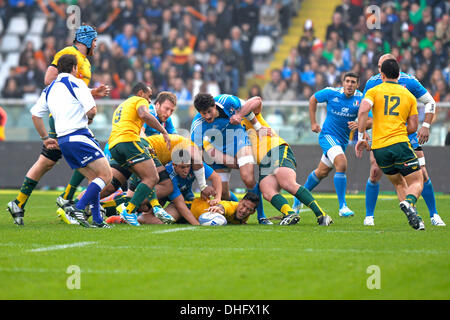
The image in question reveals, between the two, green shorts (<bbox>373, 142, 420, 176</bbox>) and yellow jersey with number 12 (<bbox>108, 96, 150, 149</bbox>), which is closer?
green shorts (<bbox>373, 142, 420, 176</bbox>)

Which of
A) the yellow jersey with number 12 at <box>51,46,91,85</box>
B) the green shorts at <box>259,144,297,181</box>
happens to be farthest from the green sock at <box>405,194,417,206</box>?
the yellow jersey with number 12 at <box>51,46,91,85</box>

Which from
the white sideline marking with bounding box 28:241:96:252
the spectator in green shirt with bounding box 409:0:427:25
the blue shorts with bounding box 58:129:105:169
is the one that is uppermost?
the spectator in green shirt with bounding box 409:0:427:25

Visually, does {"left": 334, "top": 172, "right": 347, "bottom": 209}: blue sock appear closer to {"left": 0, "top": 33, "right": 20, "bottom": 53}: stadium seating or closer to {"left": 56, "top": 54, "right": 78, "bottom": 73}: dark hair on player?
{"left": 56, "top": 54, "right": 78, "bottom": 73}: dark hair on player

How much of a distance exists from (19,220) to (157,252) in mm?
3181

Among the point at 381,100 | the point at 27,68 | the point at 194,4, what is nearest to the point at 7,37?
the point at 27,68

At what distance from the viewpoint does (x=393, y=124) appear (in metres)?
8.91

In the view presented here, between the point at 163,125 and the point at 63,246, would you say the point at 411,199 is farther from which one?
the point at 163,125

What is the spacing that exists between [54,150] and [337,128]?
168 inches

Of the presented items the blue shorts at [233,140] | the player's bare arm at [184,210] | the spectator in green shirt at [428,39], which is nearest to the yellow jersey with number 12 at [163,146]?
the blue shorts at [233,140]

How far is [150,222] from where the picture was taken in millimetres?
10023

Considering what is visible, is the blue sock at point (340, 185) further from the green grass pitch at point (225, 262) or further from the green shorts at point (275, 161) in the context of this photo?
the green grass pitch at point (225, 262)

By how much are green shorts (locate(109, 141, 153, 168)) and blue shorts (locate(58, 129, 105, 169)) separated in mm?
552

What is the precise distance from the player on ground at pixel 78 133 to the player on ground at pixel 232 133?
171 cm

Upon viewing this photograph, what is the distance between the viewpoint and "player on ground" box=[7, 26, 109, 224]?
9633 millimetres
